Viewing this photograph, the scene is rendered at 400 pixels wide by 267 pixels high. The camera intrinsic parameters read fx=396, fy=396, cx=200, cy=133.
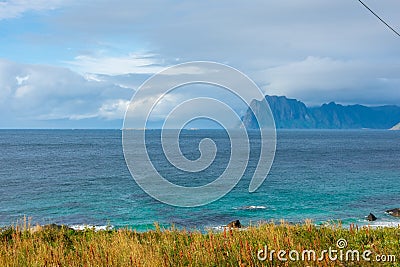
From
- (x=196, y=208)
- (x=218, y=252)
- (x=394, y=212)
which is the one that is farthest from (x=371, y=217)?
(x=218, y=252)

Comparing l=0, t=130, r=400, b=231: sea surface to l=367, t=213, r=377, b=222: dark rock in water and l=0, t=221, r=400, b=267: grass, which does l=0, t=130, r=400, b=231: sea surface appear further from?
l=0, t=221, r=400, b=267: grass

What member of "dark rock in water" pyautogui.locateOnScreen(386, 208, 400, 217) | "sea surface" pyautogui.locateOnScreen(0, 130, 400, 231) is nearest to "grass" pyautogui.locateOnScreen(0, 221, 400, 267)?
"sea surface" pyautogui.locateOnScreen(0, 130, 400, 231)

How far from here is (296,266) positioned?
7902 millimetres

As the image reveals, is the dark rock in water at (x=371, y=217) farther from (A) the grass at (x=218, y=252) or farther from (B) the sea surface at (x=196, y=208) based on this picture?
(A) the grass at (x=218, y=252)

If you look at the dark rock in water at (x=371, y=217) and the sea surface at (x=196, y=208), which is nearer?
the dark rock in water at (x=371, y=217)

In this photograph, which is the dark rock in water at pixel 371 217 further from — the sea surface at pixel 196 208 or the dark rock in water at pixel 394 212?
the dark rock in water at pixel 394 212

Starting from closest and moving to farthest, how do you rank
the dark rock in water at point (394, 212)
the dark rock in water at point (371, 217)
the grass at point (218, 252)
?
the grass at point (218, 252)
the dark rock in water at point (371, 217)
the dark rock in water at point (394, 212)

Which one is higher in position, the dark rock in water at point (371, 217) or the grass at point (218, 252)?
the grass at point (218, 252)

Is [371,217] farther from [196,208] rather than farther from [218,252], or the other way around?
[218,252]

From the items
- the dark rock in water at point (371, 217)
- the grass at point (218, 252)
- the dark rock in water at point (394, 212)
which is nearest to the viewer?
the grass at point (218, 252)

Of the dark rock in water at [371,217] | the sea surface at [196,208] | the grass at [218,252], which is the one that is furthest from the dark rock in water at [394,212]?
the grass at [218,252]

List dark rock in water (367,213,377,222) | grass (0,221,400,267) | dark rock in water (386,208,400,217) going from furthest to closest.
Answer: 1. dark rock in water (386,208,400,217)
2. dark rock in water (367,213,377,222)
3. grass (0,221,400,267)

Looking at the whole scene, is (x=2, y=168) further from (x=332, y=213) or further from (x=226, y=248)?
(x=226, y=248)

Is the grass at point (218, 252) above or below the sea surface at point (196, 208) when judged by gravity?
above
